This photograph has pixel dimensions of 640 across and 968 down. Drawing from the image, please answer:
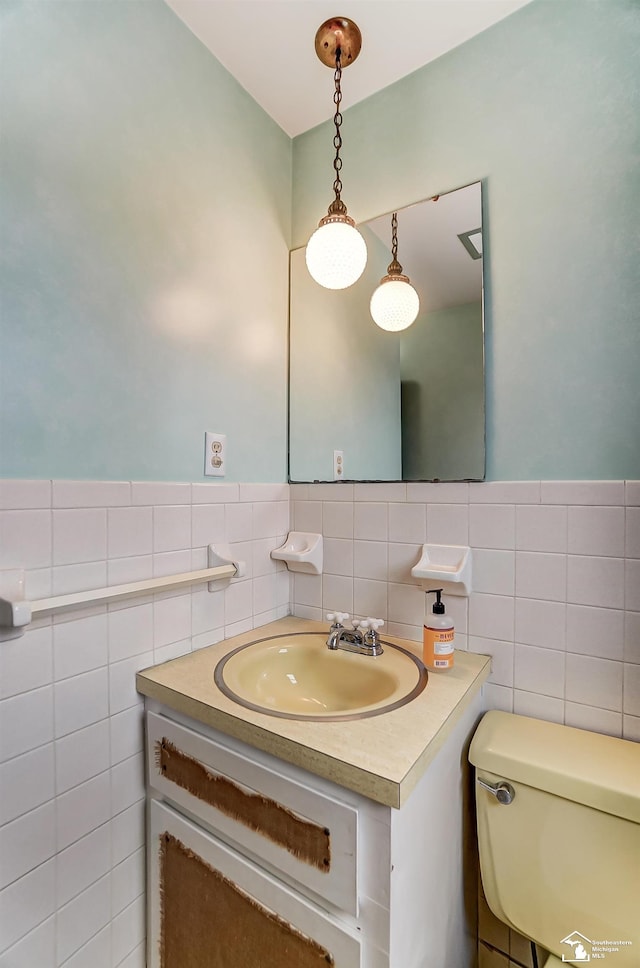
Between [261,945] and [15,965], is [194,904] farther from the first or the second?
[15,965]

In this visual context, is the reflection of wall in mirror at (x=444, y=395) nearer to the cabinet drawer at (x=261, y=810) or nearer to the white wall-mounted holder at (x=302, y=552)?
the white wall-mounted holder at (x=302, y=552)

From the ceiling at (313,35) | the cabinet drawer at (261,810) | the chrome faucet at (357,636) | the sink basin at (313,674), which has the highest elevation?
the ceiling at (313,35)

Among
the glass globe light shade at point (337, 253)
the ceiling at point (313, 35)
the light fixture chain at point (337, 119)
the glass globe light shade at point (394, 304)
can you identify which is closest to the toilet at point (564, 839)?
the glass globe light shade at point (394, 304)

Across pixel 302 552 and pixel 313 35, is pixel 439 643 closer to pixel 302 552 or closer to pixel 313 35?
pixel 302 552

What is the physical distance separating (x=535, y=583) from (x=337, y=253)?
1.01m

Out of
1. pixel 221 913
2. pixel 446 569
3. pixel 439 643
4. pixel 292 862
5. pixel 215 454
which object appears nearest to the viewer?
pixel 292 862

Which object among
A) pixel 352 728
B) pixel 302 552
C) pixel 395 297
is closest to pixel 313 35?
pixel 395 297

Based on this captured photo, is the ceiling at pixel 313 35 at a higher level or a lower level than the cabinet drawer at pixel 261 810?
higher

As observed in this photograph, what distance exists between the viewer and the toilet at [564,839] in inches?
31.4

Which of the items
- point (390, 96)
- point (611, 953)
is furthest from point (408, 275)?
point (611, 953)

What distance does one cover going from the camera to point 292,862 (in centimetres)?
76

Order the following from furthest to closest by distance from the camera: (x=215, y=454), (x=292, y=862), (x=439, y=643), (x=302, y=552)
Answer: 1. (x=302, y=552)
2. (x=215, y=454)
3. (x=439, y=643)
4. (x=292, y=862)

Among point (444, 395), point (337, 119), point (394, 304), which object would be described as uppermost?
point (337, 119)

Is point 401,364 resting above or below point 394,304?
below
